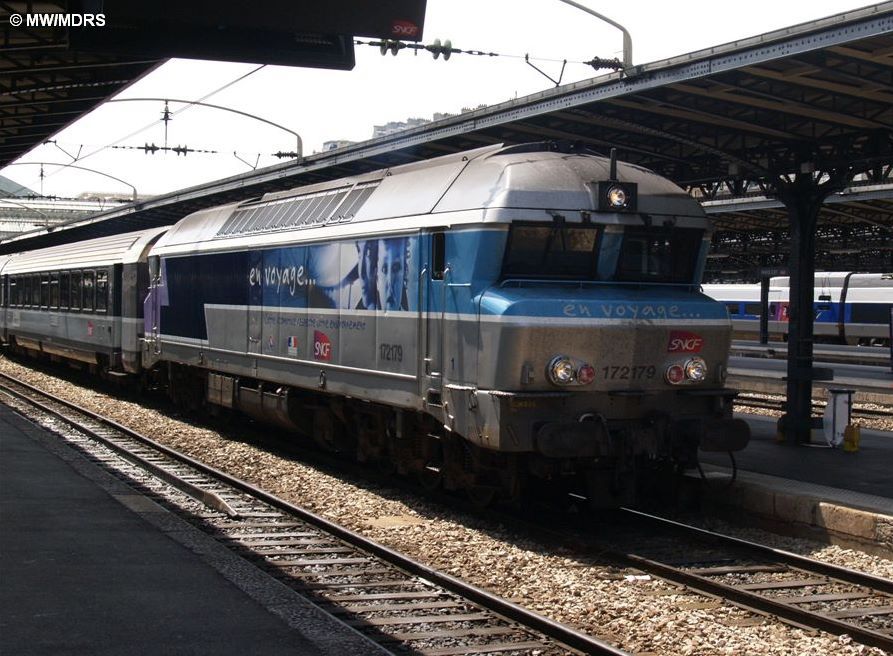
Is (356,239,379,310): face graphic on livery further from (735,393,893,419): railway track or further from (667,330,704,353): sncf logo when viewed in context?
(735,393,893,419): railway track

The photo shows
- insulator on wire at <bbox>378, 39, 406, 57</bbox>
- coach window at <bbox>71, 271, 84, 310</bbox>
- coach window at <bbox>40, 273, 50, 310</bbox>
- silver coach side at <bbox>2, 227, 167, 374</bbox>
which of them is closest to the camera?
insulator on wire at <bbox>378, 39, 406, 57</bbox>

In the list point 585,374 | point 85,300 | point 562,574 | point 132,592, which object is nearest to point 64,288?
point 85,300

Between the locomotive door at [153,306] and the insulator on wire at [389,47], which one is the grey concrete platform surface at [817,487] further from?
the locomotive door at [153,306]

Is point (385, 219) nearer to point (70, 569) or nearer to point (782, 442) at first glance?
point (70, 569)

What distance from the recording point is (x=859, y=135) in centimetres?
1441

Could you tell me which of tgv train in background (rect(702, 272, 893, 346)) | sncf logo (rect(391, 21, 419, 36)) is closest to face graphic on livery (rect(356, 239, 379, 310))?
sncf logo (rect(391, 21, 419, 36))

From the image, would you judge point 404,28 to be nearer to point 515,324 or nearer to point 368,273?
point 515,324

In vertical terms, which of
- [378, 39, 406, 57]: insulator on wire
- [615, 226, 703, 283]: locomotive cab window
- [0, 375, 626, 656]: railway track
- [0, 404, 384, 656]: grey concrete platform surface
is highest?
[378, 39, 406, 57]: insulator on wire

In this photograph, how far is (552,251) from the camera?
10.4m

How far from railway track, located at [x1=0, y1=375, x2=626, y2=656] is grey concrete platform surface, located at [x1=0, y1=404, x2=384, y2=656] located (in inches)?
15.3

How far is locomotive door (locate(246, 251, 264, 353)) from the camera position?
49.8ft

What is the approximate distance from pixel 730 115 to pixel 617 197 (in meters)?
4.76

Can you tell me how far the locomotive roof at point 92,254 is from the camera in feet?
74.2

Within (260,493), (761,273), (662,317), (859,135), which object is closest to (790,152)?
(859,135)
